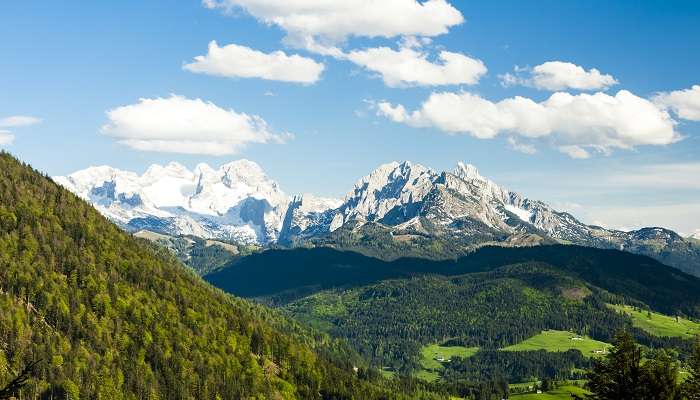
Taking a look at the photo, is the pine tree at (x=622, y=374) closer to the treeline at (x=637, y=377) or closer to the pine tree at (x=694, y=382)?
the treeline at (x=637, y=377)

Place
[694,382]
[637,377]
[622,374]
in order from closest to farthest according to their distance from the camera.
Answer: [637,377] < [622,374] < [694,382]

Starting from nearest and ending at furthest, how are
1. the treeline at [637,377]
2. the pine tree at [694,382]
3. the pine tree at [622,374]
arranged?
the treeline at [637,377] < the pine tree at [622,374] < the pine tree at [694,382]

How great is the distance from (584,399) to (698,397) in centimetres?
1212

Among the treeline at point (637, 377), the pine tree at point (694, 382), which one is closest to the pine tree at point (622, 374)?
the treeline at point (637, 377)

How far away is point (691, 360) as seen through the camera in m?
73.1

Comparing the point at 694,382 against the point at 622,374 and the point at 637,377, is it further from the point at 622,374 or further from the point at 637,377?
the point at 622,374

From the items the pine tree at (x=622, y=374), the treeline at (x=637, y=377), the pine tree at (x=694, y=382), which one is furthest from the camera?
the pine tree at (x=694, y=382)

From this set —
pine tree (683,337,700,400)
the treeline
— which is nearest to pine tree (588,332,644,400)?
the treeline

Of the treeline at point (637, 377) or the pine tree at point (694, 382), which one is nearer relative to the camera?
the treeline at point (637, 377)

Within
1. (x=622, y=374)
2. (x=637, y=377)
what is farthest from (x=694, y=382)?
(x=622, y=374)

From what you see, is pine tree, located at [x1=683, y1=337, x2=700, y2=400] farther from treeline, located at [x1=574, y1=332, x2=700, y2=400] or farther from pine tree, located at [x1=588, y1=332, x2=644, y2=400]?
pine tree, located at [x1=588, y1=332, x2=644, y2=400]

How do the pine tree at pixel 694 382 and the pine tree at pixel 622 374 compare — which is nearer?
the pine tree at pixel 622 374

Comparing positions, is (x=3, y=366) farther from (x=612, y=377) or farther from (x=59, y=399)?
(x=612, y=377)

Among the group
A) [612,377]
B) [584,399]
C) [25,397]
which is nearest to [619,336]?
[612,377]
